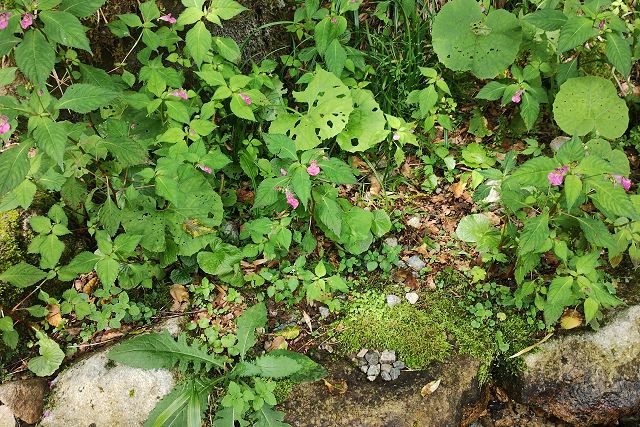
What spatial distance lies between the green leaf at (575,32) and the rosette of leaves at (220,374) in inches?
81.6

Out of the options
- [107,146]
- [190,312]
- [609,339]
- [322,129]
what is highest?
[107,146]

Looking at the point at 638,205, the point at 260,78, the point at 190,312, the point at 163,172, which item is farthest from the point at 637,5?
the point at 190,312

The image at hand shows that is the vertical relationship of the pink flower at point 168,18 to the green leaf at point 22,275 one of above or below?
above

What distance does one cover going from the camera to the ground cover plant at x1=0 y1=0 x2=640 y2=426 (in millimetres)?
2395

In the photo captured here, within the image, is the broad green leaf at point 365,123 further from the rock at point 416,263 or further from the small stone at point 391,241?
the rock at point 416,263

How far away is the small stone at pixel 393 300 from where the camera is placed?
2.89 metres

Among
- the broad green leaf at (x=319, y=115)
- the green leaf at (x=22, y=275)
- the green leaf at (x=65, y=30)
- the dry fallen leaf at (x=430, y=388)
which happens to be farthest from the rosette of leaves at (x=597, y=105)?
the green leaf at (x=22, y=275)

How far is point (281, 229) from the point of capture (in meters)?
2.80

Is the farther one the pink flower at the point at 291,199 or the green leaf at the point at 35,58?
the pink flower at the point at 291,199

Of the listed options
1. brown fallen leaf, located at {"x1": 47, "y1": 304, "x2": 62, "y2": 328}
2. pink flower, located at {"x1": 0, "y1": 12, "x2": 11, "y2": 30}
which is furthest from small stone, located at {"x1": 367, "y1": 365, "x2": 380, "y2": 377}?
pink flower, located at {"x1": 0, "y1": 12, "x2": 11, "y2": 30}

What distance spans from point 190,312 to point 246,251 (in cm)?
45

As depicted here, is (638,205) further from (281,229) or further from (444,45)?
(281,229)

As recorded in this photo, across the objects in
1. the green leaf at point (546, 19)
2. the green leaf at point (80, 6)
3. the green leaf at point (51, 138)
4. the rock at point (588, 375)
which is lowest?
the rock at point (588, 375)

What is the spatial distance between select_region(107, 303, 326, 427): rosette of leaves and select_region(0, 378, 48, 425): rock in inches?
18.3
